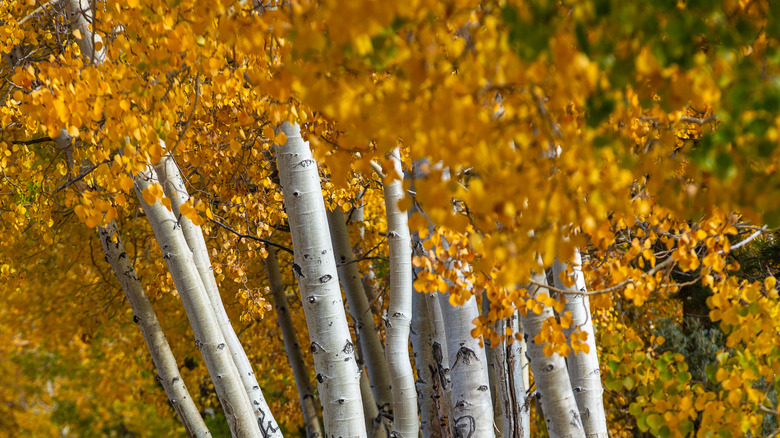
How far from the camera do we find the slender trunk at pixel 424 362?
4309 millimetres

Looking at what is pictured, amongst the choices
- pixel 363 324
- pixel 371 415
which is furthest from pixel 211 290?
pixel 371 415

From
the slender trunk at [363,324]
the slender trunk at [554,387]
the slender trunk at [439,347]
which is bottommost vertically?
the slender trunk at [554,387]

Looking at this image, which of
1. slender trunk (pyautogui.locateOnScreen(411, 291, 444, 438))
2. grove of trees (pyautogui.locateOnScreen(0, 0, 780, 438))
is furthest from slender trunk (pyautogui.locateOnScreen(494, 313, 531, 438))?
slender trunk (pyautogui.locateOnScreen(411, 291, 444, 438))

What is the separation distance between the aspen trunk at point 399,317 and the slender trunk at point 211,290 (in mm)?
704

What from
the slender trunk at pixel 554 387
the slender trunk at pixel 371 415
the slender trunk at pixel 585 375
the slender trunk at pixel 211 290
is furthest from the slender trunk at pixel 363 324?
the slender trunk at pixel 554 387

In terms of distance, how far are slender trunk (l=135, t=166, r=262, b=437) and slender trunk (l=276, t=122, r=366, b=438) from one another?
1.71 ft

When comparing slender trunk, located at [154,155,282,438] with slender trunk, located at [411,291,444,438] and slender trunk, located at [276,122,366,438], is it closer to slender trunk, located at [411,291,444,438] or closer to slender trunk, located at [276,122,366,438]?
slender trunk, located at [276,122,366,438]

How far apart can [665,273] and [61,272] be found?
8.71 m

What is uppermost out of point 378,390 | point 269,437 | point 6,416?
point 6,416

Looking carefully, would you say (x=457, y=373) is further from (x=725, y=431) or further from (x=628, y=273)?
(x=725, y=431)

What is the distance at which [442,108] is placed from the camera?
42.1 inches

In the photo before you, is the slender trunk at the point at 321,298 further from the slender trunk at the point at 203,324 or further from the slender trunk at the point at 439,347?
the slender trunk at the point at 439,347

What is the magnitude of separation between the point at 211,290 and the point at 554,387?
202cm

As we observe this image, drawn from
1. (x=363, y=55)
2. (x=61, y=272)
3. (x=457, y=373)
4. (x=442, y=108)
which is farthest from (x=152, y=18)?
(x=61, y=272)
